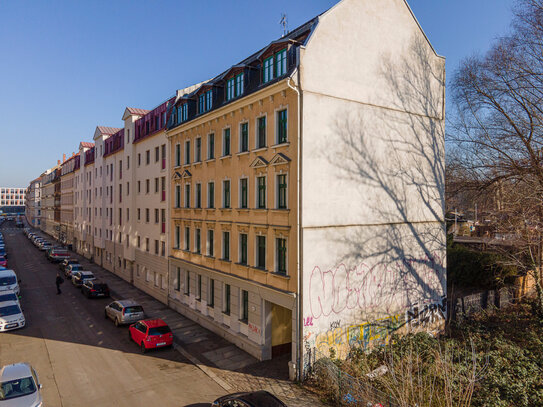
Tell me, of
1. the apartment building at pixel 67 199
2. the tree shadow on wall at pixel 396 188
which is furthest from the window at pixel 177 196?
the apartment building at pixel 67 199

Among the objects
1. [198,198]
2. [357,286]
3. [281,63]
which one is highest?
[281,63]

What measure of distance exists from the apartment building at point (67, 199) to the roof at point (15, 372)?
5127 cm

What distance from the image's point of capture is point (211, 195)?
69.8ft

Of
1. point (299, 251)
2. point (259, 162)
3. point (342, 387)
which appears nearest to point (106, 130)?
point (259, 162)

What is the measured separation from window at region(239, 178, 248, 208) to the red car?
24.4ft

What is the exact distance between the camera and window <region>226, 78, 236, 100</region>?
63.8 feet

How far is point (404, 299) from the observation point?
59.2 ft

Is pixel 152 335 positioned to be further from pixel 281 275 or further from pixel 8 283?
pixel 8 283

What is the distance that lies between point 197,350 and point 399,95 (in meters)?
16.4

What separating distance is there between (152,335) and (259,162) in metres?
10.00

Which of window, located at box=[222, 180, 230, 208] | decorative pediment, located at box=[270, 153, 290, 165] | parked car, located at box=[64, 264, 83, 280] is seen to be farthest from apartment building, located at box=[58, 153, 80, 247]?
decorative pediment, located at box=[270, 153, 290, 165]

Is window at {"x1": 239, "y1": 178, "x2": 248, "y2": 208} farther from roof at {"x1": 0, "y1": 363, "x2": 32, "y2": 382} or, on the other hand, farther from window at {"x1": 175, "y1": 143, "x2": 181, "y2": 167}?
roof at {"x1": 0, "y1": 363, "x2": 32, "y2": 382}

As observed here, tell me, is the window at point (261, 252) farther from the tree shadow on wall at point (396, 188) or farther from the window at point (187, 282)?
the window at point (187, 282)

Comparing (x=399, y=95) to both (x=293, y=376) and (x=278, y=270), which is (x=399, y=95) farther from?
(x=293, y=376)
